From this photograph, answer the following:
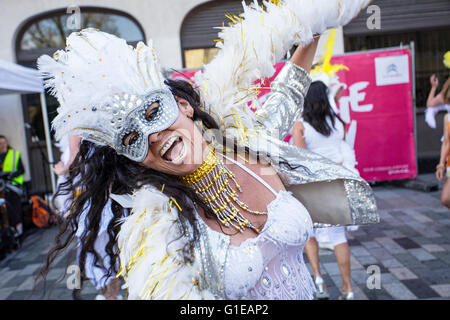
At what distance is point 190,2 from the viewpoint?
536cm

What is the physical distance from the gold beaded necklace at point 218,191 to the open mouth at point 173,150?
0.12m

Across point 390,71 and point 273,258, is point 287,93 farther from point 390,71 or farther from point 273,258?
point 390,71

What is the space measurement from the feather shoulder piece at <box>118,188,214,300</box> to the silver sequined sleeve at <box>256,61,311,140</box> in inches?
19.6

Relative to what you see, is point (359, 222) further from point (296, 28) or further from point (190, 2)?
point (190, 2)

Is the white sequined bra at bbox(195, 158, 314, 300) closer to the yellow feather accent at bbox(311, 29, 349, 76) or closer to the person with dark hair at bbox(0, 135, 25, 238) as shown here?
the yellow feather accent at bbox(311, 29, 349, 76)

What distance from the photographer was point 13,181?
4543 millimetres

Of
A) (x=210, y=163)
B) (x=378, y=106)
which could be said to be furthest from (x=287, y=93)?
(x=378, y=106)

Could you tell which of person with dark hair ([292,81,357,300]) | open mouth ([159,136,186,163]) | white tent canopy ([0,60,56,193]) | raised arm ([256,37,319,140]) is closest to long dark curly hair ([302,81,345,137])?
person with dark hair ([292,81,357,300])

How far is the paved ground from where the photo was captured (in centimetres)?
258

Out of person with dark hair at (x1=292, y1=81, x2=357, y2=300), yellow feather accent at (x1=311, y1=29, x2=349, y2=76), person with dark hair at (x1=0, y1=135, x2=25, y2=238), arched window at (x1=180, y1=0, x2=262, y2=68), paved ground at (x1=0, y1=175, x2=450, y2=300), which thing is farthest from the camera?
arched window at (x1=180, y1=0, x2=262, y2=68)

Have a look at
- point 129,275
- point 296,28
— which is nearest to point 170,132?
point 129,275

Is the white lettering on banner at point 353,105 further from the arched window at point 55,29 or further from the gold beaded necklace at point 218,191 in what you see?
the gold beaded necklace at point 218,191

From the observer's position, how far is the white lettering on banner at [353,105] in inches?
201

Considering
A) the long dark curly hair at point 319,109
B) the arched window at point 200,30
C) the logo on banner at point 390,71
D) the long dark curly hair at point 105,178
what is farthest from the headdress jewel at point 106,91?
the logo on banner at point 390,71
